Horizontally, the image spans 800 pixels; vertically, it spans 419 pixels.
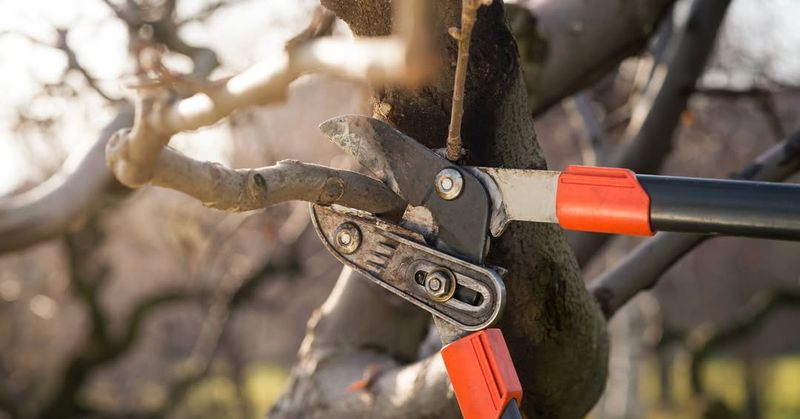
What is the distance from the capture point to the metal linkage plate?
1505mm

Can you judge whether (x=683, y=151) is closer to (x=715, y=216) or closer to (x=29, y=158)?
(x=29, y=158)

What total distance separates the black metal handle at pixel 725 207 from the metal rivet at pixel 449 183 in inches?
Answer: 11.9

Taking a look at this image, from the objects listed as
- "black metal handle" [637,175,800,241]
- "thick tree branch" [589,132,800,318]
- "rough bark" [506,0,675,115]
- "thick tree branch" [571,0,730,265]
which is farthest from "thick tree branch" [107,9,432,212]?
"thick tree branch" [571,0,730,265]

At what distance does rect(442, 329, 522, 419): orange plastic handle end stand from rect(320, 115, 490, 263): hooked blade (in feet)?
0.46

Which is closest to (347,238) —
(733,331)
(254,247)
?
(733,331)

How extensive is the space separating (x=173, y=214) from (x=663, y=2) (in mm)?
7650

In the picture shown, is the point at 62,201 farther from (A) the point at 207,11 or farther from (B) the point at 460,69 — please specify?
(B) the point at 460,69

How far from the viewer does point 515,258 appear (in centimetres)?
165

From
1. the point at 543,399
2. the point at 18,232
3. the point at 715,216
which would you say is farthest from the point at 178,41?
the point at 715,216

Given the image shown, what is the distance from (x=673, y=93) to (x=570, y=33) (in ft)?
2.55

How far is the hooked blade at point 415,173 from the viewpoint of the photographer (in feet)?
5.00

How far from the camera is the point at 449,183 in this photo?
1529 mm

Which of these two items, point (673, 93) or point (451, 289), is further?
point (673, 93)

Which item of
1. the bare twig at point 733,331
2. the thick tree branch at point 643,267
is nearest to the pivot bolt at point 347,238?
the thick tree branch at point 643,267
